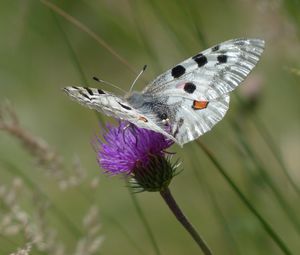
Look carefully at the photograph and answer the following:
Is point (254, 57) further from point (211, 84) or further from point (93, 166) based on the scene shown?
point (93, 166)

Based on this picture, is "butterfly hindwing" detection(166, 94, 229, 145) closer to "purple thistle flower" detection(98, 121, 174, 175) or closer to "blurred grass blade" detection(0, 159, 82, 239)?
"purple thistle flower" detection(98, 121, 174, 175)

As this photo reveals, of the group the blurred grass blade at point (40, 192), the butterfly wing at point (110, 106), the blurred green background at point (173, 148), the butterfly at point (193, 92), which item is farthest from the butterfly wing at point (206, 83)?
the blurred grass blade at point (40, 192)

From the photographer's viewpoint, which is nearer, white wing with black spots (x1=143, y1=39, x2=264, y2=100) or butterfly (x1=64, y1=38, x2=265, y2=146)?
butterfly (x1=64, y1=38, x2=265, y2=146)

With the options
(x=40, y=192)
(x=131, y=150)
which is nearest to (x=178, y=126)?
(x=131, y=150)

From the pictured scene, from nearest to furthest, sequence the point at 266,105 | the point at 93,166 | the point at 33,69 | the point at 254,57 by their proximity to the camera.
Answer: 1. the point at 254,57
2. the point at 266,105
3. the point at 93,166
4. the point at 33,69

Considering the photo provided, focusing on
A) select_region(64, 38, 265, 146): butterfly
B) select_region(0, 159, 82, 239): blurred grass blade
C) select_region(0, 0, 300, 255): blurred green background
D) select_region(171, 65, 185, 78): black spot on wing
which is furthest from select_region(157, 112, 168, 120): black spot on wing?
select_region(0, 159, 82, 239): blurred grass blade

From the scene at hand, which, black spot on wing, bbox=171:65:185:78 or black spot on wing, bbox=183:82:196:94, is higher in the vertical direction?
black spot on wing, bbox=171:65:185:78

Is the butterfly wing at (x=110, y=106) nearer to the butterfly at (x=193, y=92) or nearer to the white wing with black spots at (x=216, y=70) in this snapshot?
the butterfly at (x=193, y=92)

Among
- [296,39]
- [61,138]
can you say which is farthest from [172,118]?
[61,138]
